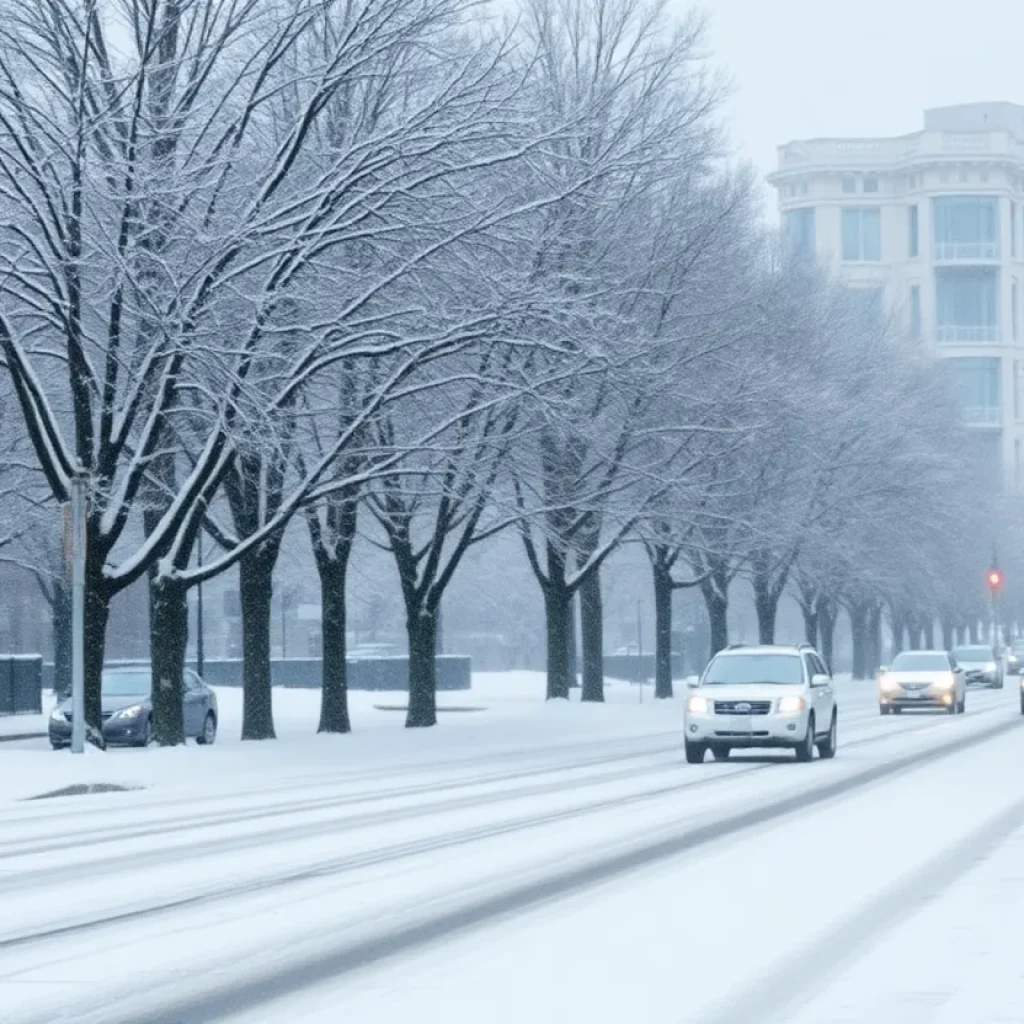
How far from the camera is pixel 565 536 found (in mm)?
45969

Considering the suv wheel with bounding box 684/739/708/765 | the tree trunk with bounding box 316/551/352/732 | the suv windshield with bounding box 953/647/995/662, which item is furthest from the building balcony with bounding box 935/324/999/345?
the suv wheel with bounding box 684/739/708/765

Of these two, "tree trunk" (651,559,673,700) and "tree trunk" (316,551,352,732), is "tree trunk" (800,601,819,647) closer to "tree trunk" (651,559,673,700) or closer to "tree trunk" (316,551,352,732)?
"tree trunk" (651,559,673,700)

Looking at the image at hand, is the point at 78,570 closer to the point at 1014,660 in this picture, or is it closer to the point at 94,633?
the point at 94,633

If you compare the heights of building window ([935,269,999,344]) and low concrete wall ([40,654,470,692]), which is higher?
building window ([935,269,999,344])

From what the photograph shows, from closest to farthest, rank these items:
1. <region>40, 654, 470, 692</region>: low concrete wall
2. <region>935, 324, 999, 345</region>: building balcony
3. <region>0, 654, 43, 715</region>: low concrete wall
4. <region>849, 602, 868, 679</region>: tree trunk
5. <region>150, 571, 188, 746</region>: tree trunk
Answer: <region>150, 571, 188, 746</region>: tree trunk, <region>0, 654, 43, 715</region>: low concrete wall, <region>40, 654, 470, 692</region>: low concrete wall, <region>849, 602, 868, 679</region>: tree trunk, <region>935, 324, 999, 345</region>: building balcony

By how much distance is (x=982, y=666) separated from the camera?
77188mm

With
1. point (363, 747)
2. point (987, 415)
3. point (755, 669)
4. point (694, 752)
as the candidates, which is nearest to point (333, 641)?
point (363, 747)

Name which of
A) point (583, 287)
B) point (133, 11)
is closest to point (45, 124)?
point (133, 11)

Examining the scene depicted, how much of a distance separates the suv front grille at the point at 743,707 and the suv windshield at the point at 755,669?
27.4 inches

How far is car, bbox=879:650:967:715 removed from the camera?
5416 cm

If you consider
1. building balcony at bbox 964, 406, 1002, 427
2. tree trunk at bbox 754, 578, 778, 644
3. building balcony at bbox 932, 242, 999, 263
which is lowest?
tree trunk at bbox 754, 578, 778, 644

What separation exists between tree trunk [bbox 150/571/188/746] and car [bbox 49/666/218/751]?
6.37 ft

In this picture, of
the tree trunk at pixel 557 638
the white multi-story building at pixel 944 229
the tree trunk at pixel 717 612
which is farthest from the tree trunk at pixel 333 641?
the white multi-story building at pixel 944 229

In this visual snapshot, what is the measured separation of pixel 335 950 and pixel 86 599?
1963 cm
